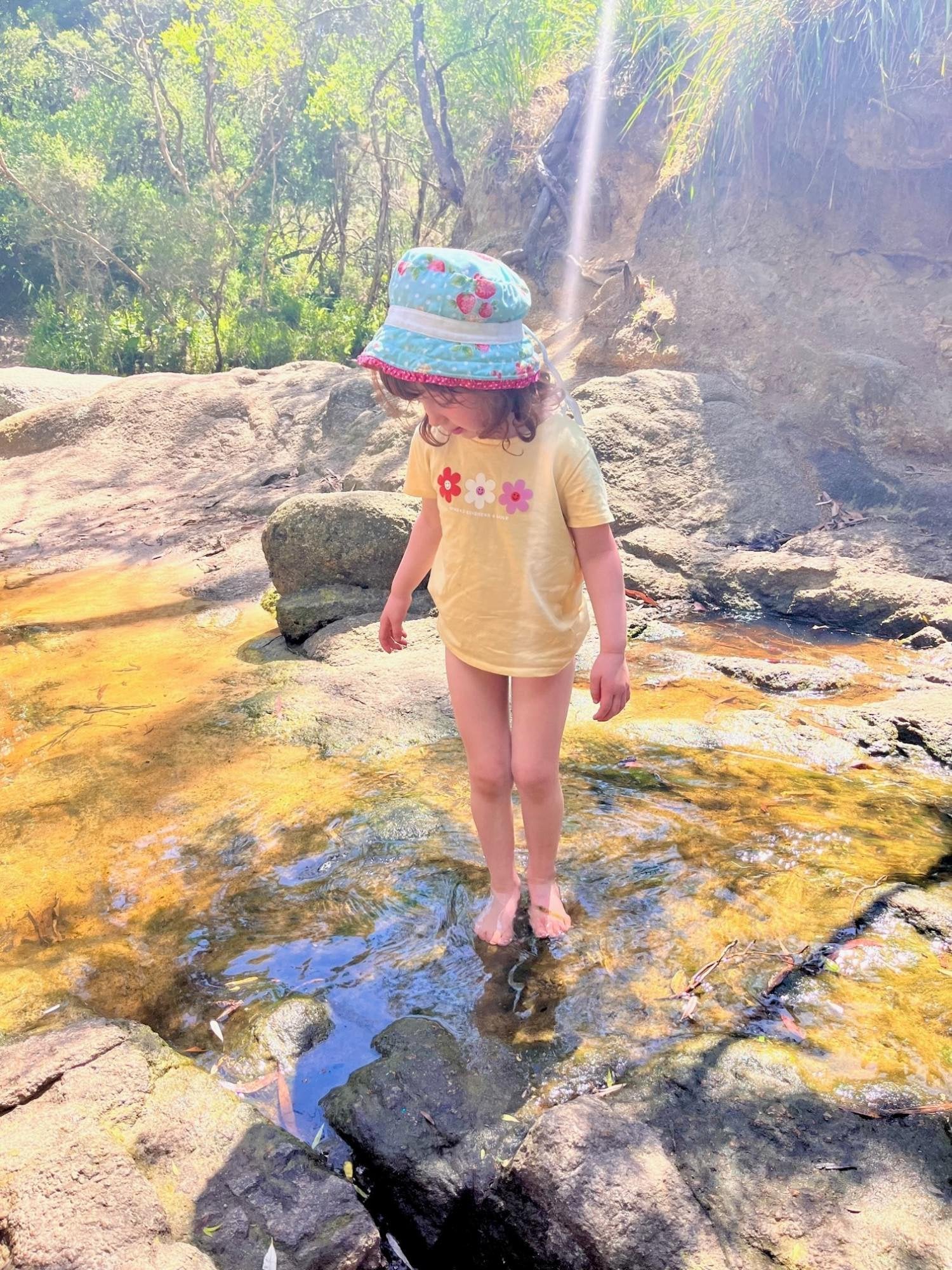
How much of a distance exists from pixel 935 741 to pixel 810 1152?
1.93 meters

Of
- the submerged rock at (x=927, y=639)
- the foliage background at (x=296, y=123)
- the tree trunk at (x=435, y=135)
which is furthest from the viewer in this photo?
the tree trunk at (x=435, y=135)

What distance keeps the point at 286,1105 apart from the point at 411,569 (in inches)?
49.4

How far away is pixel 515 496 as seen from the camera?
Result: 2043mm

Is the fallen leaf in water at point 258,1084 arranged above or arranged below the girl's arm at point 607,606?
below

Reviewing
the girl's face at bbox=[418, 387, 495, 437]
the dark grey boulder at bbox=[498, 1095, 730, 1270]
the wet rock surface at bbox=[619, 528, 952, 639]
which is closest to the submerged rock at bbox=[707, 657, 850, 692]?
the wet rock surface at bbox=[619, 528, 952, 639]

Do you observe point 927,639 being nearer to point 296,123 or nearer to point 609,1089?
point 609,1089

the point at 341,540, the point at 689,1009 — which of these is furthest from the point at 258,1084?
the point at 341,540

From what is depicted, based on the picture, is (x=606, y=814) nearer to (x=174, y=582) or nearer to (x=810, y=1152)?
(x=810, y=1152)

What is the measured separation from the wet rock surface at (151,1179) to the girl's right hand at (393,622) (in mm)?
1142

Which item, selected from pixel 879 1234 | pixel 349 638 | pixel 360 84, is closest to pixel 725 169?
pixel 349 638

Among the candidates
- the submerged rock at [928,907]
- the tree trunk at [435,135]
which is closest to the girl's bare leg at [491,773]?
the submerged rock at [928,907]

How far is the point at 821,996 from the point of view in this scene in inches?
80.4

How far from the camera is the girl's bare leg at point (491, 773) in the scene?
2.25 meters

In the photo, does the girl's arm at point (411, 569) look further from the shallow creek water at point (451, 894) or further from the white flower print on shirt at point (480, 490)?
the shallow creek water at point (451, 894)
